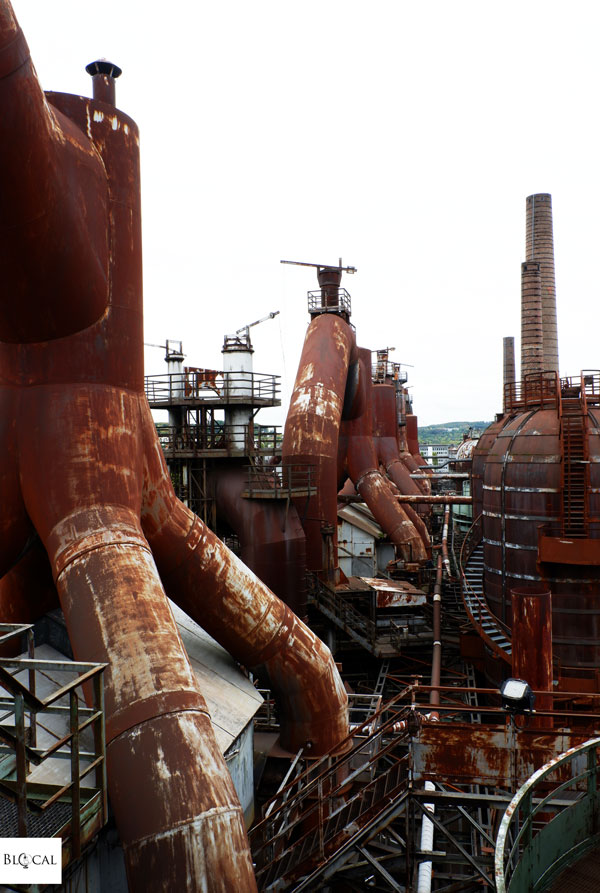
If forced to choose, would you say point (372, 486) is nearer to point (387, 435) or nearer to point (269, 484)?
point (269, 484)

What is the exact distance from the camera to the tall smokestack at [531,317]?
118 feet

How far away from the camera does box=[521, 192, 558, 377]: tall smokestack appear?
3847cm

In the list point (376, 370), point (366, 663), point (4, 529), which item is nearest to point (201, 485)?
point (366, 663)

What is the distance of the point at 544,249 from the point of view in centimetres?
3847

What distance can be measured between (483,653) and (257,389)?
1094 cm

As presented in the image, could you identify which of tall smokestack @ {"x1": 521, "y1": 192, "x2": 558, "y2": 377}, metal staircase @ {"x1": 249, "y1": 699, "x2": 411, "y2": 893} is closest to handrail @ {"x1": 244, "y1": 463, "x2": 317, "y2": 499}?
metal staircase @ {"x1": 249, "y1": 699, "x2": 411, "y2": 893}

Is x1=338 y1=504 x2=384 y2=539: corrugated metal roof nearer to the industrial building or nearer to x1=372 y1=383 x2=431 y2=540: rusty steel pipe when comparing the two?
x1=372 y1=383 x2=431 y2=540: rusty steel pipe

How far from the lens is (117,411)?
901 centimetres

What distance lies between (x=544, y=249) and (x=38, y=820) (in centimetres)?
3985

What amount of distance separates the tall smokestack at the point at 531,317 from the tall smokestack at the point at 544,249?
8.25 feet

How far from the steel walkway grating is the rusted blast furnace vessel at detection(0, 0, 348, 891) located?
0.76 m

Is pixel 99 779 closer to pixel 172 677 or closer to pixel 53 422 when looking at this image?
pixel 172 677

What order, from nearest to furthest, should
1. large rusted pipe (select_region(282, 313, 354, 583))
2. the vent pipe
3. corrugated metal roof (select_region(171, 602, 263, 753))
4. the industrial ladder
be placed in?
corrugated metal roof (select_region(171, 602, 263, 753)), the vent pipe, the industrial ladder, large rusted pipe (select_region(282, 313, 354, 583))

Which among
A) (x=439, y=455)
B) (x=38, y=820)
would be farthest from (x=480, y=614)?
(x=439, y=455)
